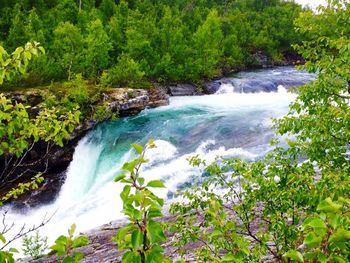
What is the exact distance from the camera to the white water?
48.5 feet

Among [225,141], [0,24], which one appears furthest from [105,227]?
[0,24]

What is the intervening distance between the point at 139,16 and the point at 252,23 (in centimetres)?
Result: 2567

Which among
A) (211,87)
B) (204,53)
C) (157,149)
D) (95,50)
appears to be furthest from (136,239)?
(204,53)

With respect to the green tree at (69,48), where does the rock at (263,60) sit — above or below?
below

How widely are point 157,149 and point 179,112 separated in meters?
6.69

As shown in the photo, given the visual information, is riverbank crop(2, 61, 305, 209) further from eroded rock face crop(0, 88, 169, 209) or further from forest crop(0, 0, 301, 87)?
forest crop(0, 0, 301, 87)

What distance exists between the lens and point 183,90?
3203cm

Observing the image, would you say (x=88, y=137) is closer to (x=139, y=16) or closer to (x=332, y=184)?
(x=332, y=184)

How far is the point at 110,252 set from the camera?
1037 centimetres

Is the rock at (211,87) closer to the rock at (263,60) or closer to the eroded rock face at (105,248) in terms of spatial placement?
the rock at (263,60)

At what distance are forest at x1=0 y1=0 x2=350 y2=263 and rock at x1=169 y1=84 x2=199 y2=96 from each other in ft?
2.35

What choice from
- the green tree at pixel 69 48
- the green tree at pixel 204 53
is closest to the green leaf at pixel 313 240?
the green tree at pixel 69 48

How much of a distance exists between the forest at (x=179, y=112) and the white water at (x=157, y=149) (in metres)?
0.81

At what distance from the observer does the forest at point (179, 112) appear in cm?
229
